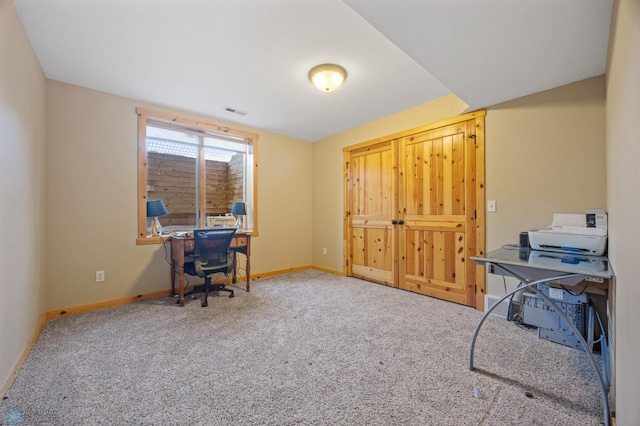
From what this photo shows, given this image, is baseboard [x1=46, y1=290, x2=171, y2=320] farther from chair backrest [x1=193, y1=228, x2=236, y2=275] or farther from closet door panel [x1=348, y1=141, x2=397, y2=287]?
closet door panel [x1=348, y1=141, x2=397, y2=287]

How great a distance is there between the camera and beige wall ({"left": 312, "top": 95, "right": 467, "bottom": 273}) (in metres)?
3.86

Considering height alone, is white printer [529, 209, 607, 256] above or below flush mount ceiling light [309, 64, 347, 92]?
below

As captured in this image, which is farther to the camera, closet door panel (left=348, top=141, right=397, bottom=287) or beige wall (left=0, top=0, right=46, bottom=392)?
closet door panel (left=348, top=141, right=397, bottom=287)

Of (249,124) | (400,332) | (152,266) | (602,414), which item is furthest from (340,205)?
(602,414)

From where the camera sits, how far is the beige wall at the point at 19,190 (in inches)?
63.2

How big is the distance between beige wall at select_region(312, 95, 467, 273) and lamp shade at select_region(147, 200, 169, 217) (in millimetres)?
2483

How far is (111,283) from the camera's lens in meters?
3.00

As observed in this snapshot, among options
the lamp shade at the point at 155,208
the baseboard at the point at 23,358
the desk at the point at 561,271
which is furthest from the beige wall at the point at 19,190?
the desk at the point at 561,271

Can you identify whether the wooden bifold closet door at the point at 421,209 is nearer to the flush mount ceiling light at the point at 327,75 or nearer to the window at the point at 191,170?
the flush mount ceiling light at the point at 327,75

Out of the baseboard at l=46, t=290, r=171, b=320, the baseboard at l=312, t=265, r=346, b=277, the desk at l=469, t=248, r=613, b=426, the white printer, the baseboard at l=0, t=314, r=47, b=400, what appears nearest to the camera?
the desk at l=469, t=248, r=613, b=426

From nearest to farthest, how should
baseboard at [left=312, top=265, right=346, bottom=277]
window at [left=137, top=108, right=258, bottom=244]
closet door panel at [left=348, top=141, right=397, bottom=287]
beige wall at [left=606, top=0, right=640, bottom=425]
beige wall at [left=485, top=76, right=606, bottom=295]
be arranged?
beige wall at [left=606, top=0, right=640, bottom=425] → beige wall at [left=485, top=76, right=606, bottom=295] → window at [left=137, top=108, right=258, bottom=244] → closet door panel at [left=348, top=141, right=397, bottom=287] → baseboard at [left=312, top=265, right=346, bottom=277]

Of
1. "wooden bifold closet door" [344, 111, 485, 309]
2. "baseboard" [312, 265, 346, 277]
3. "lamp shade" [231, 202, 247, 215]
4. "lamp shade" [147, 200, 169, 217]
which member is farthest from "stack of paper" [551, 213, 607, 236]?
"lamp shade" [147, 200, 169, 217]

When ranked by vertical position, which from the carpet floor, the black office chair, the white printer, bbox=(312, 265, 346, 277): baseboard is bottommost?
the carpet floor

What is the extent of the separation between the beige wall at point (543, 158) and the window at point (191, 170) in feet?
10.6
